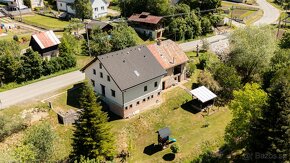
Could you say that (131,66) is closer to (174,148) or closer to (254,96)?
(174,148)

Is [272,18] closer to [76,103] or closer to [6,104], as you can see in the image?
[76,103]

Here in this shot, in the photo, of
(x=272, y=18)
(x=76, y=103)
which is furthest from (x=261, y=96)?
(x=272, y=18)

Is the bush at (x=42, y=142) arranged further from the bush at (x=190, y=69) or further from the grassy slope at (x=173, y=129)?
the bush at (x=190, y=69)

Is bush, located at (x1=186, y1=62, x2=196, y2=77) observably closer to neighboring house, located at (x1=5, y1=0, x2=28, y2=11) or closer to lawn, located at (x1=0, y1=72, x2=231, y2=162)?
lawn, located at (x1=0, y1=72, x2=231, y2=162)

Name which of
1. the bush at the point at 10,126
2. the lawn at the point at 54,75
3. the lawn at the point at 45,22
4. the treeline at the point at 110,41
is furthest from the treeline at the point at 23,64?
the lawn at the point at 45,22

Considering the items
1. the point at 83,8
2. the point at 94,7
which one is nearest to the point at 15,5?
the point at 83,8

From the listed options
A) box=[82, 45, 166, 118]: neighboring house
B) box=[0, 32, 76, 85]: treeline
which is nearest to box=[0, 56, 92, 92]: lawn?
box=[0, 32, 76, 85]: treeline
